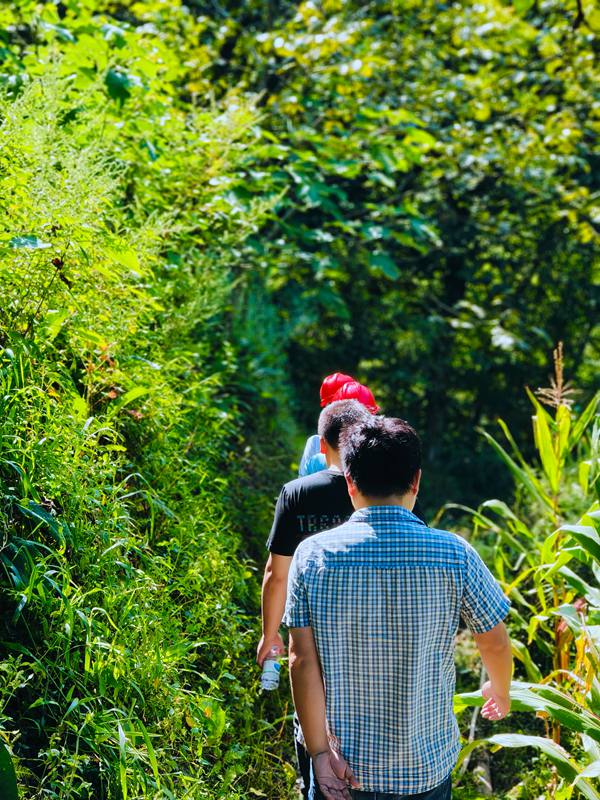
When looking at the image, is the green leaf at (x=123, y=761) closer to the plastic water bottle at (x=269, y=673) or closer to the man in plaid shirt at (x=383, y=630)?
the man in plaid shirt at (x=383, y=630)

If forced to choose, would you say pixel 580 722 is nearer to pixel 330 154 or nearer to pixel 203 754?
pixel 203 754

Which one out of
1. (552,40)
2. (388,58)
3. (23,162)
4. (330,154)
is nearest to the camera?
(23,162)

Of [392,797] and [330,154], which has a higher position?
[330,154]

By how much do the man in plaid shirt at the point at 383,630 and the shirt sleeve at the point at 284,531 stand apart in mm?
743

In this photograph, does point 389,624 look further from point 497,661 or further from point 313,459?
point 313,459

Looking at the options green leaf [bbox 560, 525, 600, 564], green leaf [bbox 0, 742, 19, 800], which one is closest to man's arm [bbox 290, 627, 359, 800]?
green leaf [bbox 0, 742, 19, 800]

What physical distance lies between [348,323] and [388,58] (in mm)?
3441

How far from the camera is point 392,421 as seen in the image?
6.54 ft

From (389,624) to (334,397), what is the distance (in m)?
1.35

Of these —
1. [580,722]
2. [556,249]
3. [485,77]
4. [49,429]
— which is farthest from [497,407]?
[49,429]

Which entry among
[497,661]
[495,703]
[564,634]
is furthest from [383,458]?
[564,634]

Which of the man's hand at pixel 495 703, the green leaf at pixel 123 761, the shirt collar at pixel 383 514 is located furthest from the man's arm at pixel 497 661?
the green leaf at pixel 123 761

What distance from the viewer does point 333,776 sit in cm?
189

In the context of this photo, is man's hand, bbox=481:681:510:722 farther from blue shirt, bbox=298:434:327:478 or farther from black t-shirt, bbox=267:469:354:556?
blue shirt, bbox=298:434:327:478
